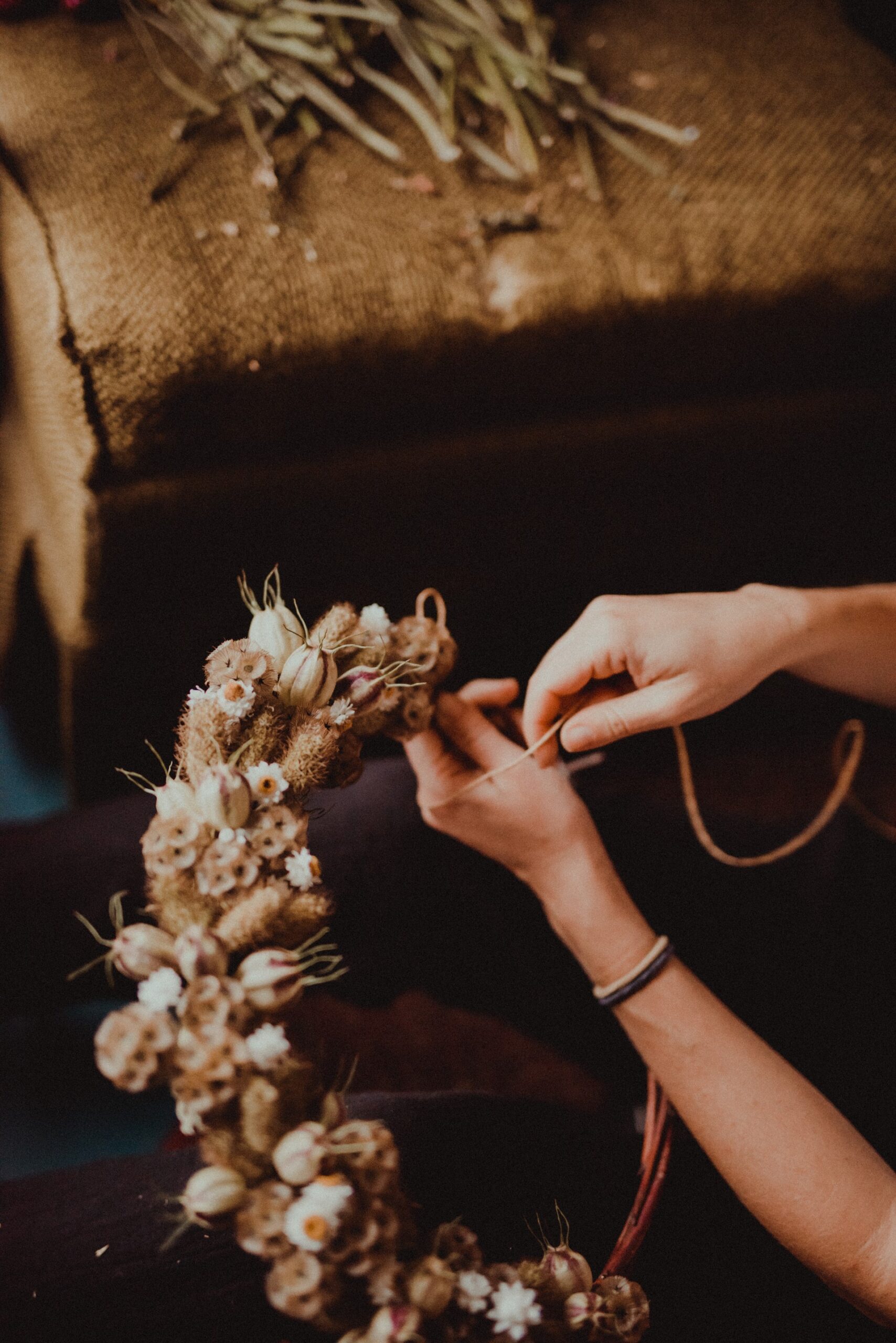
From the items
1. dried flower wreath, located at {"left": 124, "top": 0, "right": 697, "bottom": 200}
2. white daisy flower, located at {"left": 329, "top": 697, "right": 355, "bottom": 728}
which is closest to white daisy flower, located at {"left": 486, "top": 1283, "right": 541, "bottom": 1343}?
white daisy flower, located at {"left": 329, "top": 697, "right": 355, "bottom": 728}

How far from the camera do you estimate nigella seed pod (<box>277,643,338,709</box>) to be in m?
0.57

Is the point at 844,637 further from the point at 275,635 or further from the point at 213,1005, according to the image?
the point at 213,1005

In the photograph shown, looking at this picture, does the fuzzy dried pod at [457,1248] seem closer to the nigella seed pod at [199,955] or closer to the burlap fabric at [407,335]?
the nigella seed pod at [199,955]

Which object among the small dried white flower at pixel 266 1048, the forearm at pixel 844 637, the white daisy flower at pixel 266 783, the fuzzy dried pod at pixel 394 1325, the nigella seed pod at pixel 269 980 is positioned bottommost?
the fuzzy dried pod at pixel 394 1325

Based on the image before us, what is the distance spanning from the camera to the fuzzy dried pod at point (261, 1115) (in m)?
0.43

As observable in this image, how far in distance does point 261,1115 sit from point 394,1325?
112 mm

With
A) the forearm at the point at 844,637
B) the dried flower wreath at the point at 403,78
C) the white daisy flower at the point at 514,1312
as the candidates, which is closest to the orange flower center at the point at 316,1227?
the white daisy flower at the point at 514,1312

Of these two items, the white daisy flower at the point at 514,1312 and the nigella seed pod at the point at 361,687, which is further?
the nigella seed pod at the point at 361,687

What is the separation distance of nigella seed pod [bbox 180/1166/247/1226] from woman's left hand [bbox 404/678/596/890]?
352 millimetres

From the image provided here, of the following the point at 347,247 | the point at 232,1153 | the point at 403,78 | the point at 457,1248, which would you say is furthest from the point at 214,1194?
the point at 403,78

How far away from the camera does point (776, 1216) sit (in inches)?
23.6

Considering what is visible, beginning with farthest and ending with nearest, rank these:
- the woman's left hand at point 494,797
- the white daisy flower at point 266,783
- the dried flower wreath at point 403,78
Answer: the dried flower wreath at point 403,78 → the woman's left hand at point 494,797 → the white daisy flower at point 266,783

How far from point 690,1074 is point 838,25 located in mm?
1179

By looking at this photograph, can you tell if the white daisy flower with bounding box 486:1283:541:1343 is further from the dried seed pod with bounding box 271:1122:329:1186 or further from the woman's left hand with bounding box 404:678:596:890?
the woman's left hand with bounding box 404:678:596:890
